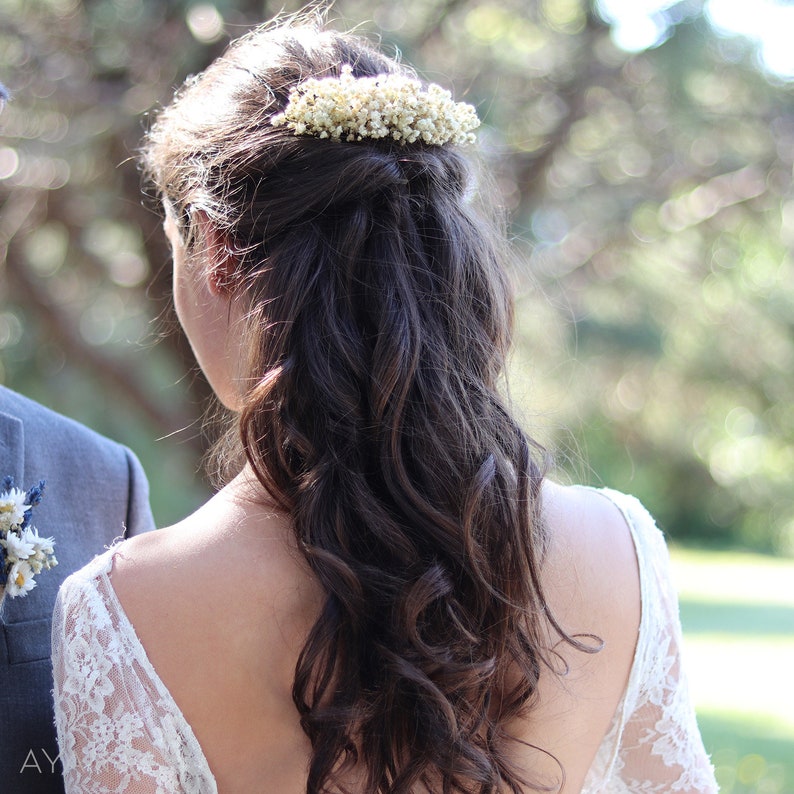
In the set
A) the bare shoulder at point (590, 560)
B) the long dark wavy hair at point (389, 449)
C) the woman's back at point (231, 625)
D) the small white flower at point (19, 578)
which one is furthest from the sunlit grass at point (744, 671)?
the small white flower at point (19, 578)

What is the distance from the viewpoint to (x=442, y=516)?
138cm

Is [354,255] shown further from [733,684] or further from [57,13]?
[733,684]

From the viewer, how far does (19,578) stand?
1.46 meters

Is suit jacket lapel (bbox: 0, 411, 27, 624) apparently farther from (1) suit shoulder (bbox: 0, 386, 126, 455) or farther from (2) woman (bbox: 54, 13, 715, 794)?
(2) woman (bbox: 54, 13, 715, 794)

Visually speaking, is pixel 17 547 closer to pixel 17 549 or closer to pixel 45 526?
pixel 17 549

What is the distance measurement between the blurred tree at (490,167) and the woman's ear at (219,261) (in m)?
1.84

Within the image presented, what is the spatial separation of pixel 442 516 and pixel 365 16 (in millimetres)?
4455

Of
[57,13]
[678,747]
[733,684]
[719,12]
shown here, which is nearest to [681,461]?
[733,684]

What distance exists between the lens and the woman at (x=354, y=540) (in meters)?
1.34

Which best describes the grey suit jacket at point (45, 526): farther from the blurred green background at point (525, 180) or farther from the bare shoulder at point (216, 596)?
the blurred green background at point (525, 180)

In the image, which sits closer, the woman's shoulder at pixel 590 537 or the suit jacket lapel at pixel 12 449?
the woman's shoulder at pixel 590 537

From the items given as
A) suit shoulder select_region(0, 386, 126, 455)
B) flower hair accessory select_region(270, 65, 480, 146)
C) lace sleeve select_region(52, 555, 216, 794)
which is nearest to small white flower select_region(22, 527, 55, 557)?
lace sleeve select_region(52, 555, 216, 794)

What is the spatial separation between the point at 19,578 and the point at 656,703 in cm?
111

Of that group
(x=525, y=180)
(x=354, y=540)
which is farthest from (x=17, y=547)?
(x=525, y=180)
